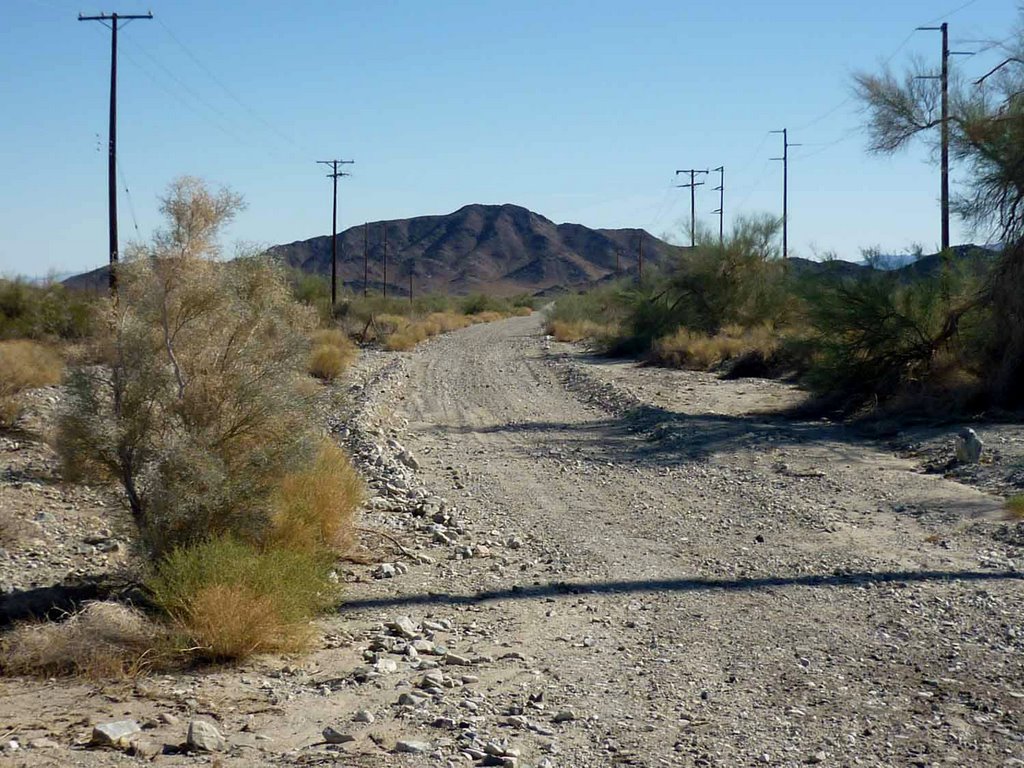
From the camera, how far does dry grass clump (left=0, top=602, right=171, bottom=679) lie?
783 centimetres

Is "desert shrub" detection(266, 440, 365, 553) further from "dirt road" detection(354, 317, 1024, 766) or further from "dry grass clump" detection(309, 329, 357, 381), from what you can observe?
"dry grass clump" detection(309, 329, 357, 381)

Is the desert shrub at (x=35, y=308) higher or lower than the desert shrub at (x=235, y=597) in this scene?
higher

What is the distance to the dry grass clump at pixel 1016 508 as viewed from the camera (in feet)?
41.9

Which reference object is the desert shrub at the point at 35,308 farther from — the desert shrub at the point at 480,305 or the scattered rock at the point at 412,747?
the desert shrub at the point at 480,305

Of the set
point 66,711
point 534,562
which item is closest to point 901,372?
point 534,562

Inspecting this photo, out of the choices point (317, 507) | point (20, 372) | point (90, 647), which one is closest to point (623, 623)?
point (317, 507)

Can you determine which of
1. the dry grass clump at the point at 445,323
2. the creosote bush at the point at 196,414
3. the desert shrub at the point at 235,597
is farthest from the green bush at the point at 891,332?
the dry grass clump at the point at 445,323

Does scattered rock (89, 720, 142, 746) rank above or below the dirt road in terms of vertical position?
below

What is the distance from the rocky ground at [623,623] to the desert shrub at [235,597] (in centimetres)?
22

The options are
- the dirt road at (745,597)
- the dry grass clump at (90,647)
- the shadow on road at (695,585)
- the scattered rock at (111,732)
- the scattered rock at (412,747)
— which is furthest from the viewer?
the shadow on road at (695,585)

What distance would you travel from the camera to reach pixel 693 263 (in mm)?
48750

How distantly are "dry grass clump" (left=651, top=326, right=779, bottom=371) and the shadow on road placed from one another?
26283 millimetres

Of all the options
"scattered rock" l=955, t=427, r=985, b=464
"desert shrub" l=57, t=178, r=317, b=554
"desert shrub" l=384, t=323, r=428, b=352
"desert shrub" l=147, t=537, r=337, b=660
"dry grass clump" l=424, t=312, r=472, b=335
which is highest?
"dry grass clump" l=424, t=312, r=472, b=335

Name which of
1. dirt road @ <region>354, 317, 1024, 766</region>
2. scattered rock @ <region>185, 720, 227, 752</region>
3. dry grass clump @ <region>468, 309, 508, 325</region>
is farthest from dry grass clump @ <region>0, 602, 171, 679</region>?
dry grass clump @ <region>468, 309, 508, 325</region>
